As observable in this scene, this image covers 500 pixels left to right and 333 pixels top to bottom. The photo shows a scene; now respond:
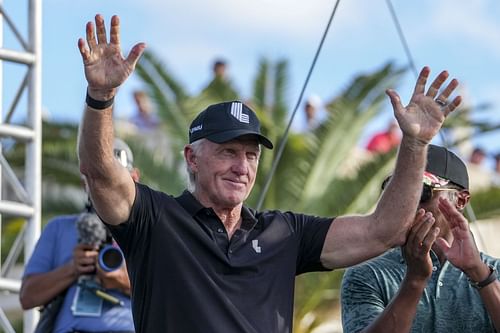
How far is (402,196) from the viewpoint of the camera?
4.52 meters

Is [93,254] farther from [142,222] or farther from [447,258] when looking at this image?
[447,258]

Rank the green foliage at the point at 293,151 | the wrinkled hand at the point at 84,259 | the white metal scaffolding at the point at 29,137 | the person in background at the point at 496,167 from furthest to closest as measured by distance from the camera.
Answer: the person in background at the point at 496,167 → the green foliage at the point at 293,151 → the white metal scaffolding at the point at 29,137 → the wrinkled hand at the point at 84,259

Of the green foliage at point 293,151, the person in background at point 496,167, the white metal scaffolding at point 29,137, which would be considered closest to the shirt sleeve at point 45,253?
the white metal scaffolding at point 29,137

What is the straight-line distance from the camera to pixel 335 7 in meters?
6.19

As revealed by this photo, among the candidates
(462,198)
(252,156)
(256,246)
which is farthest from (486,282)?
(252,156)

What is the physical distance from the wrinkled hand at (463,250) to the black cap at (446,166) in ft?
1.17

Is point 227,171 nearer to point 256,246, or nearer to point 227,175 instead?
point 227,175

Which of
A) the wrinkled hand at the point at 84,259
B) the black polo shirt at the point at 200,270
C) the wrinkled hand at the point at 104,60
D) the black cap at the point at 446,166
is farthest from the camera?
the wrinkled hand at the point at 84,259

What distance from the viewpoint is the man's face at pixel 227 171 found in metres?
4.56

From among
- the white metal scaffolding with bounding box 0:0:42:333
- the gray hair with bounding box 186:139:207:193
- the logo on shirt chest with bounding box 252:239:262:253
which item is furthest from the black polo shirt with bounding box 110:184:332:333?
the white metal scaffolding with bounding box 0:0:42:333

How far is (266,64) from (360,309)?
913 cm

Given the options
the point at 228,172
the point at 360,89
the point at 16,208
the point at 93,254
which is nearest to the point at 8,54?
Answer: the point at 16,208

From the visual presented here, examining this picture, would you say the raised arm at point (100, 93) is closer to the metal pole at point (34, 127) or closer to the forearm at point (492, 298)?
the forearm at point (492, 298)

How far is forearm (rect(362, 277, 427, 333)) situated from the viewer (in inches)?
179
